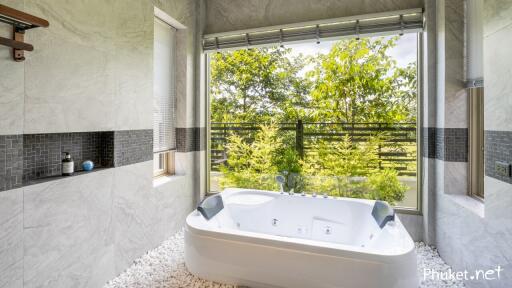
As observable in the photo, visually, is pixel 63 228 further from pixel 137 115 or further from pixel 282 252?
→ pixel 282 252

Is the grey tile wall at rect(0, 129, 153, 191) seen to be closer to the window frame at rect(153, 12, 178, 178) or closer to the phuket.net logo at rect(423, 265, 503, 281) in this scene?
the window frame at rect(153, 12, 178, 178)

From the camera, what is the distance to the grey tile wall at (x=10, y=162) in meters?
1.47

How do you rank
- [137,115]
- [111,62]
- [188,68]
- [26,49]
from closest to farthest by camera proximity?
1. [26,49]
2. [111,62]
3. [137,115]
4. [188,68]

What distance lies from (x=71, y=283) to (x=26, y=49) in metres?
1.55

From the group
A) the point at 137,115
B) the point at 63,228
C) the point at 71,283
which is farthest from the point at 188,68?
the point at 71,283

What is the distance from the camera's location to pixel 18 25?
4.94 feet

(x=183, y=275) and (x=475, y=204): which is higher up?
(x=475, y=204)

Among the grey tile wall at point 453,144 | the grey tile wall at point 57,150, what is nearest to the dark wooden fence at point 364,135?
the grey tile wall at point 453,144

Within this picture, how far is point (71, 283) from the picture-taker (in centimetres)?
187

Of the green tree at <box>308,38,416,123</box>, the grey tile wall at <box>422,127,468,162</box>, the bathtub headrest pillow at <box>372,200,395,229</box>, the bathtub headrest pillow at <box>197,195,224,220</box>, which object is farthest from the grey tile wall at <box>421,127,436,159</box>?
the bathtub headrest pillow at <box>197,195,224,220</box>

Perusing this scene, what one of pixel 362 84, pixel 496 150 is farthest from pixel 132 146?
pixel 496 150

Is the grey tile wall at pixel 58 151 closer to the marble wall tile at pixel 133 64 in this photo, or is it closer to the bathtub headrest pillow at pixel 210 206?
the marble wall tile at pixel 133 64

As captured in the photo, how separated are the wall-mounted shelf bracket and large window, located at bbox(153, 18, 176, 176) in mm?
1407

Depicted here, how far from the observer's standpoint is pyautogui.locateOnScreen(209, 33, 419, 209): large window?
295 cm
